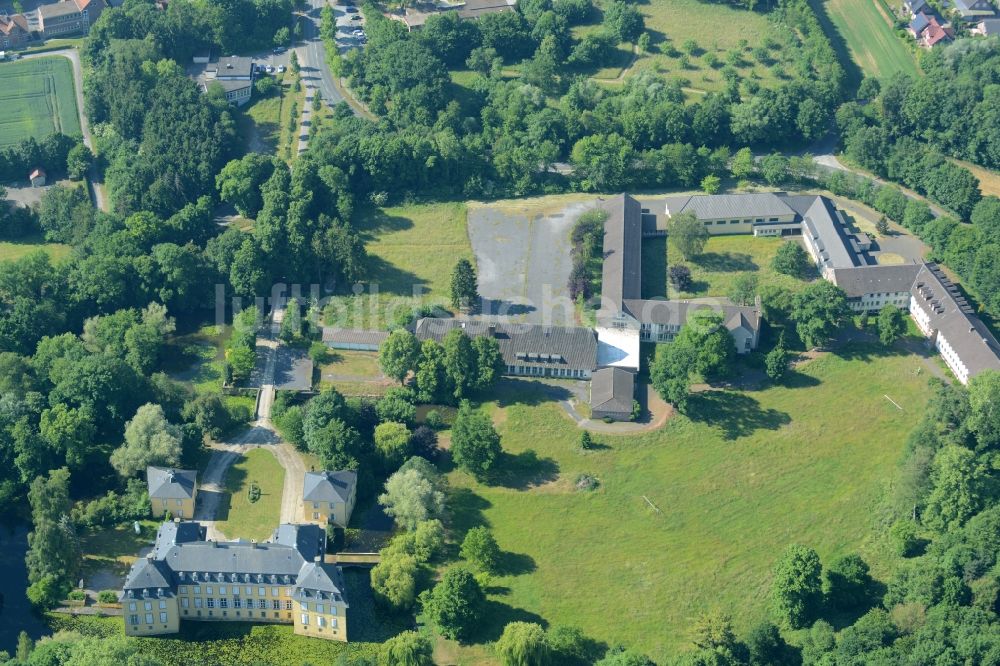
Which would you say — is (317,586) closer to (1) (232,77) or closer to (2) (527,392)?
(2) (527,392)

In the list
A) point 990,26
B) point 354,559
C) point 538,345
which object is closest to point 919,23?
point 990,26

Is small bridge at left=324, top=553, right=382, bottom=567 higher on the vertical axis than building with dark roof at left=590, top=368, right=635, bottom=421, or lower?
lower

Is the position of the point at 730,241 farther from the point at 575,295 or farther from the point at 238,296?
the point at 238,296

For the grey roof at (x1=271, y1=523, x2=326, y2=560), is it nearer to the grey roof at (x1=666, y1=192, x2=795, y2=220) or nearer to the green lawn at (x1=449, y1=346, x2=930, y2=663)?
the green lawn at (x1=449, y1=346, x2=930, y2=663)

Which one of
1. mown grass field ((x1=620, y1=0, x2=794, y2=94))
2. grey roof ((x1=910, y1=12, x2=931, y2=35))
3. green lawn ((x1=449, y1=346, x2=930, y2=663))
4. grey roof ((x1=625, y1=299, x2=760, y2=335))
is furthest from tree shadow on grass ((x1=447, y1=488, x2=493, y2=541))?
grey roof ((x1=910, y1=12, x2=931, y2=35))

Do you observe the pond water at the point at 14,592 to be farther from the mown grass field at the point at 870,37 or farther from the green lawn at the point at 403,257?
the mown grass field at the point at 870,37

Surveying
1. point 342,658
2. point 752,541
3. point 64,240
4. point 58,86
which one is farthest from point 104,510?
point 58,86
